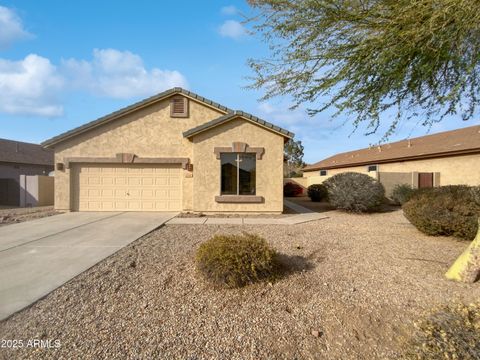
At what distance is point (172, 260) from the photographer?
534cm

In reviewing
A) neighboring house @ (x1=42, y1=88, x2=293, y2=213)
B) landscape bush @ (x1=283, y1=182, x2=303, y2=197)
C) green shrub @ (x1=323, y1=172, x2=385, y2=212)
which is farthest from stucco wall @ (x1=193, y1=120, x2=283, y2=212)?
landscape bush @ (x1=283, y1=182, x2=303, y2=197)

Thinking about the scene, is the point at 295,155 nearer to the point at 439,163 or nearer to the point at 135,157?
the point at 439,163

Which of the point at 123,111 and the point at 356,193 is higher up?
the point at 123,111

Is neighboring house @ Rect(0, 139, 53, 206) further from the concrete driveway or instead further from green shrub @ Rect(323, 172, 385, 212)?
green shrub @ Rect(323, 172, 385, 212)

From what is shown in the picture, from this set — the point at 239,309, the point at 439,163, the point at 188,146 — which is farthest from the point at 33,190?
the point at 439,163

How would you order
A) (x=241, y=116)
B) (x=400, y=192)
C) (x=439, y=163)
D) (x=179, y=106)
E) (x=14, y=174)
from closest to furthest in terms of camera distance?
1. (x=241, y=116)
2. (x=179, y=106)
3. (x=400, y=192)
4. (x=439, y=163)
5. (x=14, y=174)

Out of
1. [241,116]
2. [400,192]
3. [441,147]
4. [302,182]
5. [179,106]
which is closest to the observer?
[241,116]

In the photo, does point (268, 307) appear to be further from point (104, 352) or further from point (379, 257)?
point (379, 257)

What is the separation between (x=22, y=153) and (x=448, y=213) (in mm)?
35314

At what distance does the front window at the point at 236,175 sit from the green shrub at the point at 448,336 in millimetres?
8911

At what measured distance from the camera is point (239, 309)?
3.58 metres

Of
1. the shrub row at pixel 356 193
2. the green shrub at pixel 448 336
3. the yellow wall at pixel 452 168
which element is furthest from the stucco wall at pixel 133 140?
the green shrub at pixel 448 336

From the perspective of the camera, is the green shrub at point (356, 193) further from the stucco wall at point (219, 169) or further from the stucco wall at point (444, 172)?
the stucco wall at point (444, 172)

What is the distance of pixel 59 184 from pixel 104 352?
474 inches
